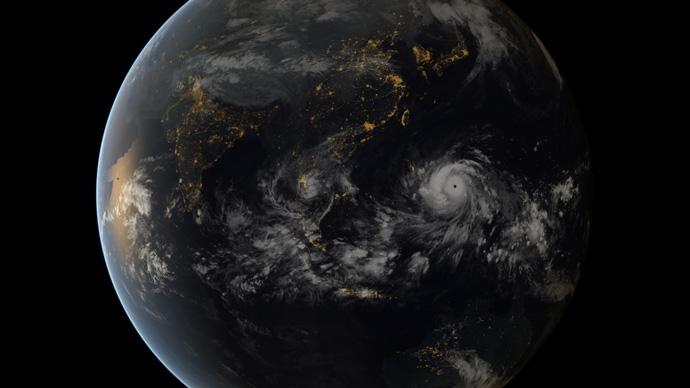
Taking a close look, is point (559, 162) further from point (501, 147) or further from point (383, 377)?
point (383, 377)

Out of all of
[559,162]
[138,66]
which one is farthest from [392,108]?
[138,66]

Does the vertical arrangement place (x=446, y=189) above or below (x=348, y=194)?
below

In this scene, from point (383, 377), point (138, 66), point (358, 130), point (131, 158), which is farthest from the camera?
Answer: point (138, 66)

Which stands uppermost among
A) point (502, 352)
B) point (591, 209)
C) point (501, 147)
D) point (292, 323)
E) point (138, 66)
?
point (138, 66)

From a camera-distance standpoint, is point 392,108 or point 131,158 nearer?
point 392,108

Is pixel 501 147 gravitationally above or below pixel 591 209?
above

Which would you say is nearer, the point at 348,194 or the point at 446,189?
the point at 348,194

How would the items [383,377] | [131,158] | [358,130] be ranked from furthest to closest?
[131,158]
[383,377]
[358,130]
